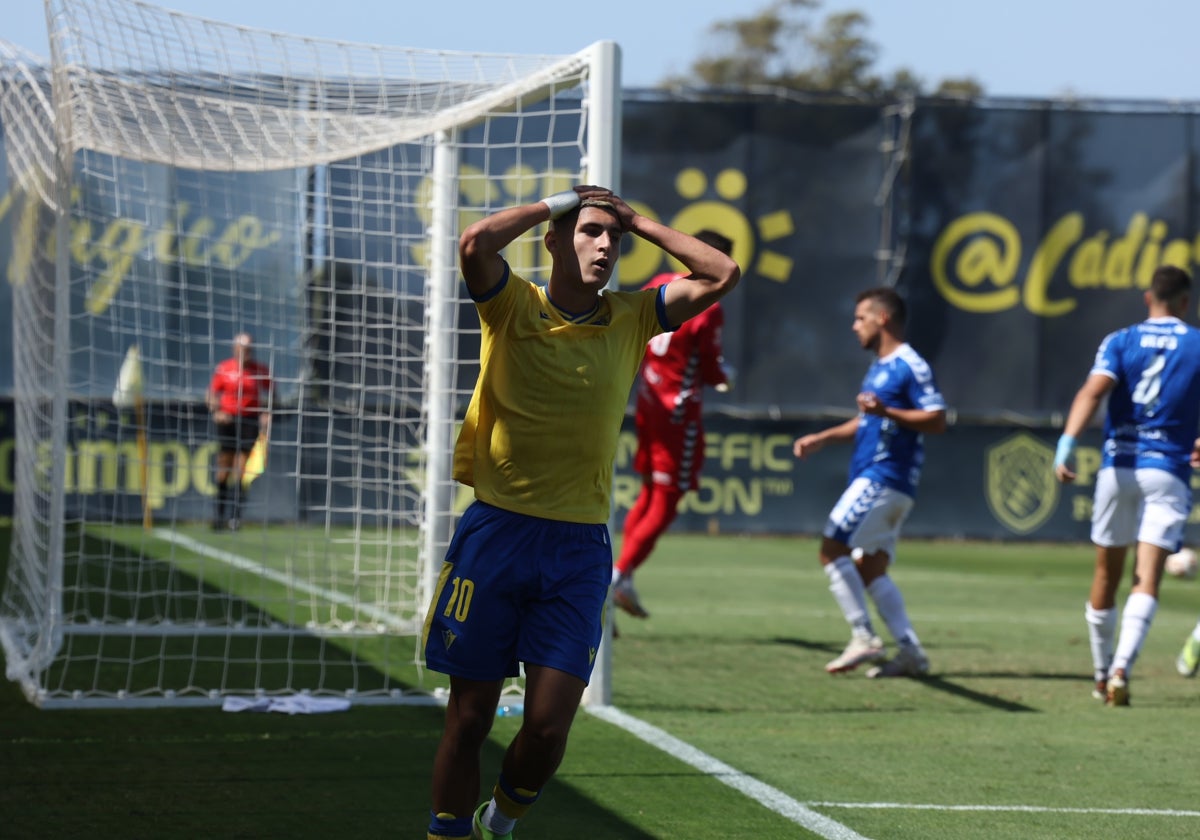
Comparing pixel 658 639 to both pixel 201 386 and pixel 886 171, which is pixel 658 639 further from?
pixel 886 171

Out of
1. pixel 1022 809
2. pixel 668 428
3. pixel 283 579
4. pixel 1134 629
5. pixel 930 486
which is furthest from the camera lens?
pixel 930 486

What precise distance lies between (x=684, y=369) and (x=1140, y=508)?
3.03 meters

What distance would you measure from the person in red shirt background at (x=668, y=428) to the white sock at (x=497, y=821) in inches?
219

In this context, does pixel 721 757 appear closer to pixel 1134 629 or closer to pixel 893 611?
pixel 893 611

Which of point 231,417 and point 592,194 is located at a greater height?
point 592,194

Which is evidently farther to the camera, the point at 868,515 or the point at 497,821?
the point at 868,515

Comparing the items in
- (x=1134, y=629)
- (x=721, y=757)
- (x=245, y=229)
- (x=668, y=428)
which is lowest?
(x=721, y=757)

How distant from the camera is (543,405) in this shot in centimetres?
470

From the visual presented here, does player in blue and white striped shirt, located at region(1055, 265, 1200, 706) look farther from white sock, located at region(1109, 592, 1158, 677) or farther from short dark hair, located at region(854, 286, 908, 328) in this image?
short dark hair, located at region(854, 286, 908, 328)

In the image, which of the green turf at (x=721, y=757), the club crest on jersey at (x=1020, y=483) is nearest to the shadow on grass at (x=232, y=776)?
the green turf at (x=721, y=757)

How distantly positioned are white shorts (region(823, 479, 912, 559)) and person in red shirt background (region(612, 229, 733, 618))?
4.44 ft

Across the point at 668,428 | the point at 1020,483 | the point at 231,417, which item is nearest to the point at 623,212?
the point at 668,428

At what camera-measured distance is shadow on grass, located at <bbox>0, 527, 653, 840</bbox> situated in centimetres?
547

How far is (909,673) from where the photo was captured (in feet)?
30.6
